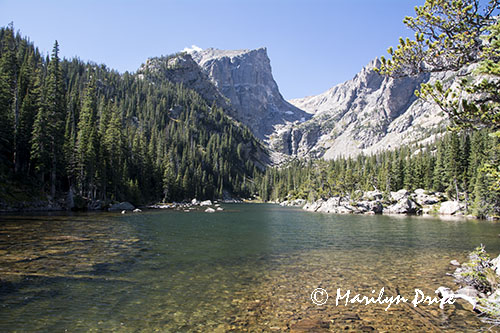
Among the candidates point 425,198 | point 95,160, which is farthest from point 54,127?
point 425,198

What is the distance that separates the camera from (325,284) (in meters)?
15.1

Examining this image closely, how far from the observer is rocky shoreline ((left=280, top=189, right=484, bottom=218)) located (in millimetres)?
74931

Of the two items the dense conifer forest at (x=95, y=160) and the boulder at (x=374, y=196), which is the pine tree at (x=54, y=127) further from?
the boulder at (x=374, y=196)

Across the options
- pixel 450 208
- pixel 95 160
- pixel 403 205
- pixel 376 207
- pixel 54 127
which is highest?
pixel 54 127

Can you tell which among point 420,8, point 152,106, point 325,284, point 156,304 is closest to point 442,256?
point 325,284

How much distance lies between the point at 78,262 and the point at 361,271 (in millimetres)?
17865

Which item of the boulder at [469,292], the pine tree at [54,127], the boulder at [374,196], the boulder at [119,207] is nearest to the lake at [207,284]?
the boulder at [469,292]
